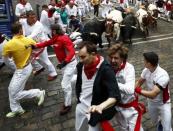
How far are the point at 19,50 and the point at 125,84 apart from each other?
2.96 metres

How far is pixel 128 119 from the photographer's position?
4.42 meters

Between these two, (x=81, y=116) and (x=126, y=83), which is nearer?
(x=126, y=83)

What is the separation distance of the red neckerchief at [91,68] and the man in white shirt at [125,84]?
0.30 meters

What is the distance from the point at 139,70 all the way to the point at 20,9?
5.98m

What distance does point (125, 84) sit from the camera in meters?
4.23

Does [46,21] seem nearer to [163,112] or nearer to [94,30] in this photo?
[94,30]

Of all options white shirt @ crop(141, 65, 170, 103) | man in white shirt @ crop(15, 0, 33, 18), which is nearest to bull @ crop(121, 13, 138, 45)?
man in white shirt @ crop(15, 0, 33, 18)

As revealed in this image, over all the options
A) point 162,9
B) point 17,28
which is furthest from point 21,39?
point 162,9

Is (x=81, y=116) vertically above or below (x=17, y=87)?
above

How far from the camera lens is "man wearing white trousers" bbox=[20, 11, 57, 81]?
Result: 8062mm

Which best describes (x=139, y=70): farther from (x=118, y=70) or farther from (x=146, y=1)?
(x=146, y=1)

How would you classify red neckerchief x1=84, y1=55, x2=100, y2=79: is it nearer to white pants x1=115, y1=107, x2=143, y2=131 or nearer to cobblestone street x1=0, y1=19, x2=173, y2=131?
white pants x1=115, y1=107, x2=143, y2=131

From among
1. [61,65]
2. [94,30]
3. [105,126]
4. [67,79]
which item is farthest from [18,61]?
[94,30]

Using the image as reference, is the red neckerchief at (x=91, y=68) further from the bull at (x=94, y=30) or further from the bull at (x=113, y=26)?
the bull at (x=113, y=26)
